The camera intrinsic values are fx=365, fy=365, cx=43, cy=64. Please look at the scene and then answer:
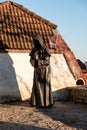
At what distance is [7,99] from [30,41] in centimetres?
257

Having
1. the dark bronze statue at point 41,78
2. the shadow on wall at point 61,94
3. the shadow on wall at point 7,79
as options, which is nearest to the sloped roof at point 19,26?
the shadow on wall at point 7,79

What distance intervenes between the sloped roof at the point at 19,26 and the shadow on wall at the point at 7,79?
0.38m

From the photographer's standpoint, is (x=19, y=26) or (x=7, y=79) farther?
(x=19, y=26)

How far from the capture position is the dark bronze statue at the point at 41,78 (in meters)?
11.4

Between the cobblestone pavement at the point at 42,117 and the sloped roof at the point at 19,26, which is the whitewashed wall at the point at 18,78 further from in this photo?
the cobblestone pavement at the point at 42,117

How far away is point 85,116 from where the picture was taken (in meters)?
9.79

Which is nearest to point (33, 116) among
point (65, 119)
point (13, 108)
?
point (65, 119)

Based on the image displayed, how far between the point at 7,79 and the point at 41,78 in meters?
1.94

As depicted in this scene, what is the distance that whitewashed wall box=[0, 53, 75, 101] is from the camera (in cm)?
1295

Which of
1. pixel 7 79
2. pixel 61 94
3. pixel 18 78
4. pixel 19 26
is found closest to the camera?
pixel 7 79

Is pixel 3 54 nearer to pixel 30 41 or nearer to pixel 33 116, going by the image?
pixel 30 41

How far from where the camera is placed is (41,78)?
37.7 ft

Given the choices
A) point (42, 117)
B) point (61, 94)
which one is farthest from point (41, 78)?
point (61, 94)

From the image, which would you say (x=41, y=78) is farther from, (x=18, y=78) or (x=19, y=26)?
(x=19, y=26)
